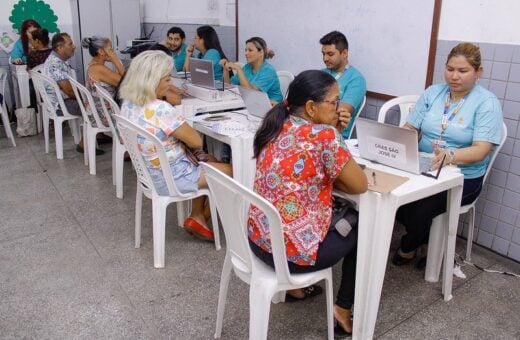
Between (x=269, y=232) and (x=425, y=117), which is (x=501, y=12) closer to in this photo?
(x=425, y=117)

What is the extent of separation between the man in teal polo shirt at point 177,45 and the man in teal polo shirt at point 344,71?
2260mm

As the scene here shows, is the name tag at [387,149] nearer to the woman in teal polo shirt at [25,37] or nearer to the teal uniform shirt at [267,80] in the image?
the teal uniform shirt at [267,80]

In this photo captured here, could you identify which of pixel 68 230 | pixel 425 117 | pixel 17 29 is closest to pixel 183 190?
pixel 68 230

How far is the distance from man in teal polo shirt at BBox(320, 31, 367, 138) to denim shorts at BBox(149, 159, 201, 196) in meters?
1.06

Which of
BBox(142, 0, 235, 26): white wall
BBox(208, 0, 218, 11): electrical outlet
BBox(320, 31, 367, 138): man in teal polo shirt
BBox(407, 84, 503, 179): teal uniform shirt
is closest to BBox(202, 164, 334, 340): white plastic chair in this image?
BBox(407, 84, 503, 179): teal uniform shirt

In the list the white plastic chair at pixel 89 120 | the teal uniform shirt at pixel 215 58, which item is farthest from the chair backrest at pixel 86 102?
the teal uniform shirt at pixel 215 58

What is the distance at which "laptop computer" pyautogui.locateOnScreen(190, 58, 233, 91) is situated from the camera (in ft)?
11.1

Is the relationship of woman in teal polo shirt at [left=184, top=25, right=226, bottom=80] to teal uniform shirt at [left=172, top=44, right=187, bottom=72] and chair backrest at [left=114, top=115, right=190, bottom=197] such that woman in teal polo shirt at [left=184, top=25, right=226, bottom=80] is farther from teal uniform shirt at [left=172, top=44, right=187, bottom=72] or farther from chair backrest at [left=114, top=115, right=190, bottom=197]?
chair backrest at [left=114, top=115, right=190, bottom=197]

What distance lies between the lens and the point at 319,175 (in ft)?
5.27

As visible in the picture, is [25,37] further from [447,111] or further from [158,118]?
[447,111]

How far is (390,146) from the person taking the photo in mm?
1904

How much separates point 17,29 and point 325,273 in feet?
18.9

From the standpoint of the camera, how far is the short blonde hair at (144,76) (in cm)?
239

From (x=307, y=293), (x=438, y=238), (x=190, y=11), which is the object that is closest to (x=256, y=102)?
(x=307, y=293)
